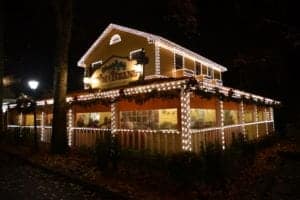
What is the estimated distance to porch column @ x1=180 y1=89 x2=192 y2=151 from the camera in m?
10.2

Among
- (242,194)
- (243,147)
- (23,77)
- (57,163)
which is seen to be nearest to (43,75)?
(23,77)

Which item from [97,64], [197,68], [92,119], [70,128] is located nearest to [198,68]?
[197,68]

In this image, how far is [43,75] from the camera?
147 ft

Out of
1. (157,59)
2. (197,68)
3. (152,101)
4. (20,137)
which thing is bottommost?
(20,137)

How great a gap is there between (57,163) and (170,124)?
7.94 metres

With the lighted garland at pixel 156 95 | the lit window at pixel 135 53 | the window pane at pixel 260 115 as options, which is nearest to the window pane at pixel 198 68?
the lit window at pixel 135 53

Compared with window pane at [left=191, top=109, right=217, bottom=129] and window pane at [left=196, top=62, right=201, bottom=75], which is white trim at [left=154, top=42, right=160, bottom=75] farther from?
window pane at [left=196, top=62, right=201, bottom=75]

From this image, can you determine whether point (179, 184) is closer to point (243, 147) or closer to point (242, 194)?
point (242, 194)

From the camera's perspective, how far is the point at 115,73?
19.8m

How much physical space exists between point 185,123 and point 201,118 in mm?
10726

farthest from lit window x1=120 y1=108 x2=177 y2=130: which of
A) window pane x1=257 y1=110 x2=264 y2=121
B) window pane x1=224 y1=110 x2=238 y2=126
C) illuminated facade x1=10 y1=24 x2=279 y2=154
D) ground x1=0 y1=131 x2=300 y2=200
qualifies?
window pane x1=257 y1=110 x2=264 y2=121

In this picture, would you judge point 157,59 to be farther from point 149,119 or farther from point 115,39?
point 115,39

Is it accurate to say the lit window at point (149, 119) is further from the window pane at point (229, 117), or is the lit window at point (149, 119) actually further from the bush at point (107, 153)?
the bush at point (107, 153)

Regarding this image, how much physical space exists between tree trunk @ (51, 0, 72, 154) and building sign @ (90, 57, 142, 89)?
559 cm
